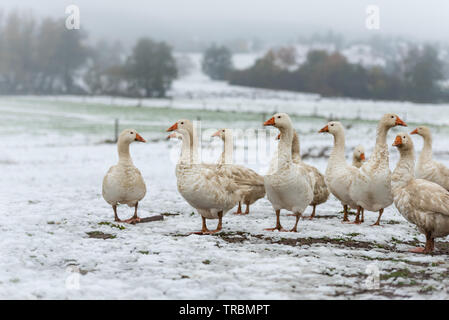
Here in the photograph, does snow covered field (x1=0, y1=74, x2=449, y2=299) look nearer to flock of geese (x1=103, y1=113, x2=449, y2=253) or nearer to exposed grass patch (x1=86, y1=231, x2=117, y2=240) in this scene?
exposed grass patch (x1=86, y1=231, x2=117, y2=240)

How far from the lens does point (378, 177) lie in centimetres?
972

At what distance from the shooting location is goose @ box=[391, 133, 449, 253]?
7.73 m

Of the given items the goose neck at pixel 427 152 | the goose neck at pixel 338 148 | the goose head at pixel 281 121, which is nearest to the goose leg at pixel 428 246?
the goose neck at pixel 338 148

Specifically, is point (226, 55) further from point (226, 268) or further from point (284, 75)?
point (226, 268)

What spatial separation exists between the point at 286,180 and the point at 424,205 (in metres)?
2.41

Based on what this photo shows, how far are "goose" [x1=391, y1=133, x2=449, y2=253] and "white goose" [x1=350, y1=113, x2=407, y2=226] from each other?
96cm

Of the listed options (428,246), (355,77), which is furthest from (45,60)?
(428,246)

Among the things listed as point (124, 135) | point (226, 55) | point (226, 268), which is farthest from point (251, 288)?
point (226, 55)

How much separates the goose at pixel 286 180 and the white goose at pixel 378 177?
1248mm

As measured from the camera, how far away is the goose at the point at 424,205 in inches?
304

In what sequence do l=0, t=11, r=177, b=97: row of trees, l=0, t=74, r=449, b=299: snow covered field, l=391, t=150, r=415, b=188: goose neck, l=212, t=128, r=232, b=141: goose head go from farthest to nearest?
l=0, t=11, r=177, b=97: row of trees → l=212, t=128, r=232, b=141: goose head → l=391, t=150, r=415, b=188: goose neck → l=0, t=74, r=449, b=299: snow covered field

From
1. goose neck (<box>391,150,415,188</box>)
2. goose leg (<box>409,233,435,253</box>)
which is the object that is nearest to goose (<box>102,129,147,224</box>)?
goose neck (<box>391,150,415,188</box>)

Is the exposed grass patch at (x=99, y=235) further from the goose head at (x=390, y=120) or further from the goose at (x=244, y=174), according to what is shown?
the goose head at (x=390, y=120)

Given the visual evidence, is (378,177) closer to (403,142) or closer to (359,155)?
(403,142)
